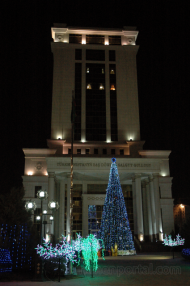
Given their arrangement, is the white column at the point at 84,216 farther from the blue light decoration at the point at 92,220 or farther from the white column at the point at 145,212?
the white column at the point at 145,212

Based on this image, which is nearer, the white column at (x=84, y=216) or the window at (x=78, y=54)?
the white column at (x=84, y=216)

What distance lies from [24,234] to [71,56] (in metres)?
46.6

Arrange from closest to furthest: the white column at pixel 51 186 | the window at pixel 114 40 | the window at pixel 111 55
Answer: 1. the white column at pixel 51 186
2. the window at pixel 111 55
3. the window at pixel 114 40

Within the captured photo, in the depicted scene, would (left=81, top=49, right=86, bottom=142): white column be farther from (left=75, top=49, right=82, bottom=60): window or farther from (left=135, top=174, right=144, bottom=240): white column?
(left=135, top=174, right=144, bottom=240): white column

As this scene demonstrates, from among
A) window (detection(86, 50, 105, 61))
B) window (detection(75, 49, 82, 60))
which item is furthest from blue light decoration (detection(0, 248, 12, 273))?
window (detection(86, 50, 105, 61))

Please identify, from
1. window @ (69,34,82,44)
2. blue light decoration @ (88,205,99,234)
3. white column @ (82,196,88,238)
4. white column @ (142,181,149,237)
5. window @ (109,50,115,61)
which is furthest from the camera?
window @ (69,34,82,44)

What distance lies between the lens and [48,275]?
1466 centimetres

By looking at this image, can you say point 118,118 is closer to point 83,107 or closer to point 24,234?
point 83,107

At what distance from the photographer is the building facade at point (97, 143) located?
44.3 meters

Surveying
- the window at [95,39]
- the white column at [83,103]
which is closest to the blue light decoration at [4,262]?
the white column at [83,103]

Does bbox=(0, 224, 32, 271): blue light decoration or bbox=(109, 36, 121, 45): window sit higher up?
bbox=(109, 36, 121, 45): window

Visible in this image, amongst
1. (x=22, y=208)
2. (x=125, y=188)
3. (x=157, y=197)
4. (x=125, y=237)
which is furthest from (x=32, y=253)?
(x=125, y=188)

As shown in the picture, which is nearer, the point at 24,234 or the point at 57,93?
the point at 24,234

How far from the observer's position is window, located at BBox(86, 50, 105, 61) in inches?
2327
